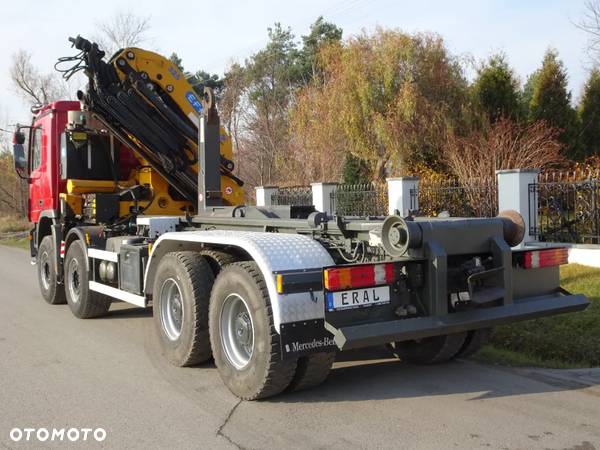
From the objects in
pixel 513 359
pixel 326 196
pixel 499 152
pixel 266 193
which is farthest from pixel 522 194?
pixel 266 193

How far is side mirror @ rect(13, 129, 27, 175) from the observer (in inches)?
379

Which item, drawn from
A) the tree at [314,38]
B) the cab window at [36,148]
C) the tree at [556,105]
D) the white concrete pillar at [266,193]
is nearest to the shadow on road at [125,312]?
the cab window at [36,148]

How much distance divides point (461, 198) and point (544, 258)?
871 centimetres

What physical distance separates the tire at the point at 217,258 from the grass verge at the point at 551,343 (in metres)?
2.67

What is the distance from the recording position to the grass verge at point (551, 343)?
19.7 feet

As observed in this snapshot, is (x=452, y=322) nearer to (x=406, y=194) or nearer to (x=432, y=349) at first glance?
(x=432, y=349)

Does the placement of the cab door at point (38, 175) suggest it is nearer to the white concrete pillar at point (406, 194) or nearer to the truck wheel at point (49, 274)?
the truck wheel at point (49, 274)

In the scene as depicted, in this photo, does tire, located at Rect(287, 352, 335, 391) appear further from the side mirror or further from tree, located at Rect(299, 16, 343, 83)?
tree, located at Rect(299, 16, 343, 83)

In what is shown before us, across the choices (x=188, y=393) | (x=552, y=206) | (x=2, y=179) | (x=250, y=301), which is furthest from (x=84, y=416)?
(x=2, y=179)

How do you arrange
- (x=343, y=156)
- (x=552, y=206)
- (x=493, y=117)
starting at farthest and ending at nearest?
(x=343, y=156), (x=493, y=117), (x=552, y=206)

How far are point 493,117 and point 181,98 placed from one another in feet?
49.3

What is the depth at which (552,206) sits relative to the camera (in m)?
11.6

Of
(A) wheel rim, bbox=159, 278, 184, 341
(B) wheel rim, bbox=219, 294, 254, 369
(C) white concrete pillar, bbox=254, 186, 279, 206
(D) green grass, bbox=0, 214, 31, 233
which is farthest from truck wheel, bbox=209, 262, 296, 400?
(D) green grass, bbox=0, 214, 31, 233

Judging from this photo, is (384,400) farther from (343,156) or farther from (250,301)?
(343,156)
